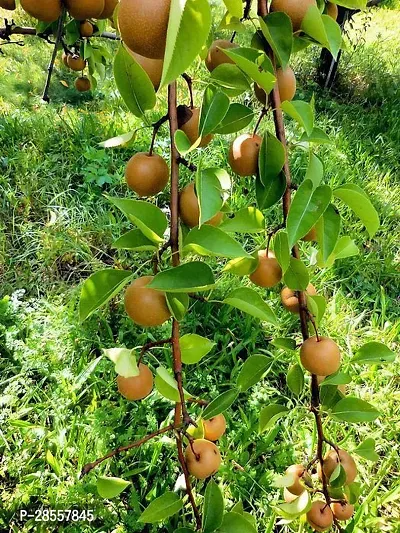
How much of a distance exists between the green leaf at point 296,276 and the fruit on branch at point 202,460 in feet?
0.66

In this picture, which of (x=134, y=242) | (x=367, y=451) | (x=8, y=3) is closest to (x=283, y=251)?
(x=134, y=242)

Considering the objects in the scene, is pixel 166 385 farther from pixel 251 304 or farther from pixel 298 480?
pixel 298 480

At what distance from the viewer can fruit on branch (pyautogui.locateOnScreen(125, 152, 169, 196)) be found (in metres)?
0.50

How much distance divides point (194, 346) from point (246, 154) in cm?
21

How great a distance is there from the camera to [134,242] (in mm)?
494

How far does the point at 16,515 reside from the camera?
1.16 m

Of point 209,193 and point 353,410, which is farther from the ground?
point 209,193

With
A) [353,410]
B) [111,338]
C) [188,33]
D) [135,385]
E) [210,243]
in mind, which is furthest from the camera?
[111,338]

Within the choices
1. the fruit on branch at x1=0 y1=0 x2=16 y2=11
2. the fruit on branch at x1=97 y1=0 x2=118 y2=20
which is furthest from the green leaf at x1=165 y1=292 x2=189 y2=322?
the fruit on branch at x1=0 y1=0 x2=16 y2=11

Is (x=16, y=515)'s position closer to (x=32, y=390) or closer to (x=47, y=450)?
(x=47, y=450)

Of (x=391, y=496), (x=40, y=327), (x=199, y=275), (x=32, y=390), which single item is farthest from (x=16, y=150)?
(x=199, y=275)

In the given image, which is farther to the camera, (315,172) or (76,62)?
(76,62)

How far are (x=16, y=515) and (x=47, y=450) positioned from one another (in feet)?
0.54

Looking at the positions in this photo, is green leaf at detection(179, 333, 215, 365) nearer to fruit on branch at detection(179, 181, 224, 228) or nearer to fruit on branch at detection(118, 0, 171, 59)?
fruit on branch at detection(179, 181, 224, 228)
